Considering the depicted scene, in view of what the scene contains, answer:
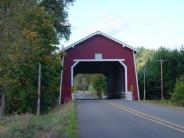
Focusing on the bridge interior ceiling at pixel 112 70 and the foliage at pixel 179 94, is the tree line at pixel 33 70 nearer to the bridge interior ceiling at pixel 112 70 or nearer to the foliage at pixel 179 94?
the foliage at pixel 179 94

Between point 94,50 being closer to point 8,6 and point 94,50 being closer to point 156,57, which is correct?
point 156,57

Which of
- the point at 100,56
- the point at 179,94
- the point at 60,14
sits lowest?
the point at 179,94

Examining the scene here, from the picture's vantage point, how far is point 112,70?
8288cm

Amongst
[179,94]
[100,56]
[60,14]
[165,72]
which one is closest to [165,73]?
[165,72]

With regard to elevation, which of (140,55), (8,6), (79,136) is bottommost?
(79,136)

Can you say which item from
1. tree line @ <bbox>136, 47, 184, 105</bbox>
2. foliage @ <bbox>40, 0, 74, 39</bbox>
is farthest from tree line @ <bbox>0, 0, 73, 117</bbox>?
tree line @ <bbox>136, 47, 184, 105</bbox>

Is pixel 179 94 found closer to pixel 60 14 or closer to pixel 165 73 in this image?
pixel 60 14

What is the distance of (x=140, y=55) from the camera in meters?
164

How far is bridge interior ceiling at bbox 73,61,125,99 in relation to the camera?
232ft

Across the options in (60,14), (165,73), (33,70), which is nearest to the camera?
(33,70)

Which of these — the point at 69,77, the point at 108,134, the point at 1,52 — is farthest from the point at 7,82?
the point at 69,77

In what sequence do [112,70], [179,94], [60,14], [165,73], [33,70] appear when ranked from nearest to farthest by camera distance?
[33,70] < [179,94] < [60,14] < [165,73] < [112,70]

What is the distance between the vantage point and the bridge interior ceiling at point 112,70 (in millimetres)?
70812

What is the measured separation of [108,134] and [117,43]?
1847 inches
